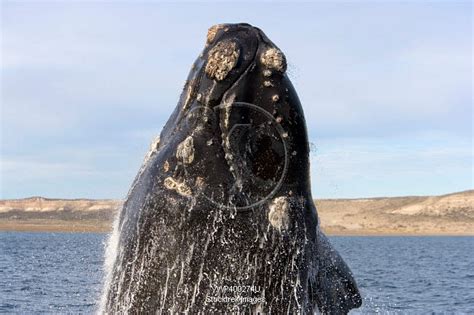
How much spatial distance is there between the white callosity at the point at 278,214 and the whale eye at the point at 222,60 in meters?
0.83

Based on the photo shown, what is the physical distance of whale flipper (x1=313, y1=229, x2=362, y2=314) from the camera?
5.20 meters

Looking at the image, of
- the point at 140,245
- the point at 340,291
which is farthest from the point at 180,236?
the point at 340,291

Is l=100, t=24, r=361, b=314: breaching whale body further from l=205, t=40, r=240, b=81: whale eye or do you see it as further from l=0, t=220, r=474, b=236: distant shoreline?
l=0, t=220, r=474, b=236: distant shoreline

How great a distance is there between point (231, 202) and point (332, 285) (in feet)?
4.40

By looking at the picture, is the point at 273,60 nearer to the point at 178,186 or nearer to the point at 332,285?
the point at 178,186

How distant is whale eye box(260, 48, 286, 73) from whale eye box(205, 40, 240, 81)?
0.17m

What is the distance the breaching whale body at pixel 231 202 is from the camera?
450 centimetres

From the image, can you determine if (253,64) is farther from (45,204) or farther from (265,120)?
(45,204)

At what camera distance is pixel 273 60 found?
460cm

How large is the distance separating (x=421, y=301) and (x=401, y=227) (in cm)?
11301

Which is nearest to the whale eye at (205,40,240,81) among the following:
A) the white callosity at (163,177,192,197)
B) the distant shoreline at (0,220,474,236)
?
the white callosity at (163,177,192,197)

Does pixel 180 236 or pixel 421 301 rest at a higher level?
pixel 180 236

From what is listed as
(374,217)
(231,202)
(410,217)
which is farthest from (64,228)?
(231,202)

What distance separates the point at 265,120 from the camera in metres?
4.55
